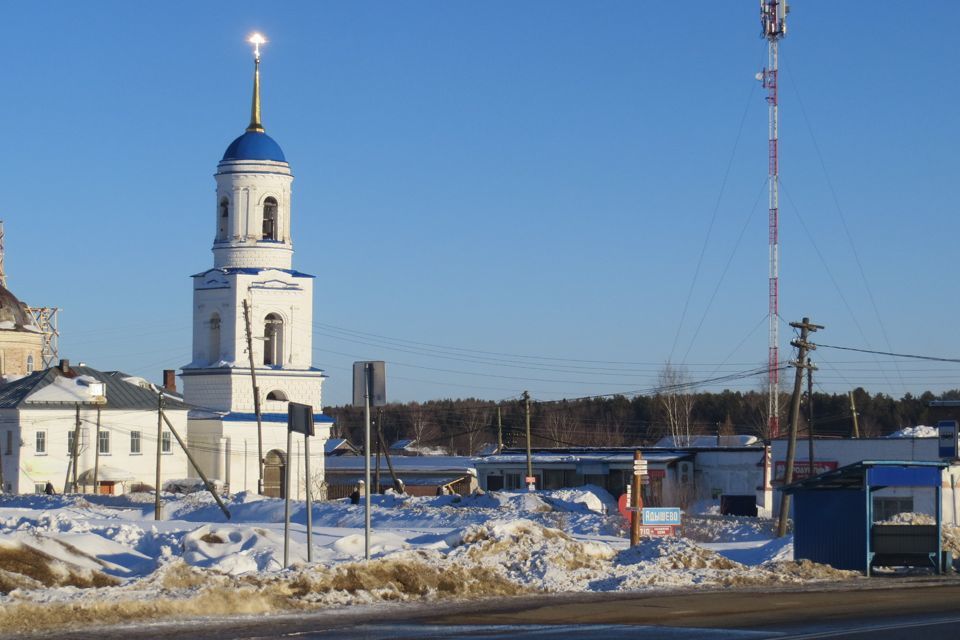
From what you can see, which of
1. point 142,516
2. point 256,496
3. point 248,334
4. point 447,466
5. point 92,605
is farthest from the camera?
point 447,466

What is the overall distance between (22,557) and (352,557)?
5.55 meters

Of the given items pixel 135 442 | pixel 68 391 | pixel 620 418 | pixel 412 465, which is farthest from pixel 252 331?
pixel 620 418

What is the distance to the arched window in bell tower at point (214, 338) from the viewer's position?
69919mm

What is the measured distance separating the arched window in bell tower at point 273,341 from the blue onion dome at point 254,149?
7396 mm

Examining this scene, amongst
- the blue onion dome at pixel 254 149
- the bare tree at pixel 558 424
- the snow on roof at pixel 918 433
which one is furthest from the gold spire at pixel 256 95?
the bare tree at pixel 558 424

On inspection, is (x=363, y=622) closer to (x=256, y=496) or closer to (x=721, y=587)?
(x=721, y=587)

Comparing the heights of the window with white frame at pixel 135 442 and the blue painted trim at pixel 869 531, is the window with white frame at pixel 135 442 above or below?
above

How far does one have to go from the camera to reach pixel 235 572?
74.6ft

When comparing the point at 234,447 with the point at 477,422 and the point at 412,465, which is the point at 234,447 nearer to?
the point at 412,465

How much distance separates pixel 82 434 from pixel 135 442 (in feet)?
8.71

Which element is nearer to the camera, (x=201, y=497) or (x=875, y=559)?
(x=875, y=559)

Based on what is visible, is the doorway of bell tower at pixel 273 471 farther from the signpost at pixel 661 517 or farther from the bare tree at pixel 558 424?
the bare tree at pixel 558 424

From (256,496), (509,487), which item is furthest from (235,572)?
(509,487)

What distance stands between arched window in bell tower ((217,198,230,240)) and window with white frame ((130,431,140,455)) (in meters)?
9.89
